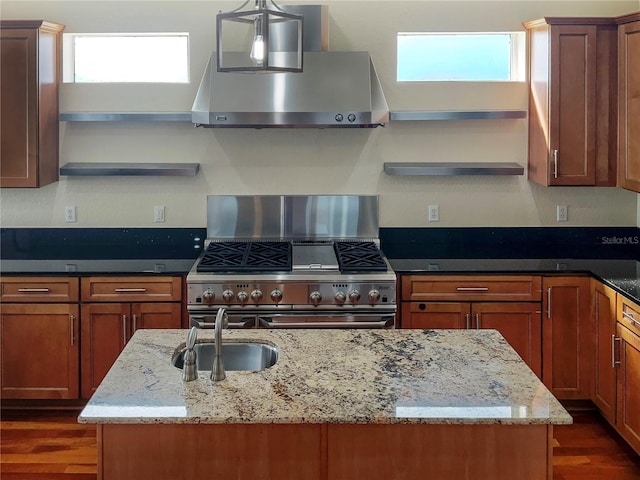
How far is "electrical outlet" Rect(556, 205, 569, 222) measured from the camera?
488 cm

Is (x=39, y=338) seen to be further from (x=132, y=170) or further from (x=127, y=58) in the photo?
(x=127, y=58)

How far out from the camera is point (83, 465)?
12.3ft

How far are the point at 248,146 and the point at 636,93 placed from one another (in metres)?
2.29

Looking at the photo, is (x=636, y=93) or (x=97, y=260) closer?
(x=636, y=93)

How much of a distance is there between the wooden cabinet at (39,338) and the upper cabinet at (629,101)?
124 inches

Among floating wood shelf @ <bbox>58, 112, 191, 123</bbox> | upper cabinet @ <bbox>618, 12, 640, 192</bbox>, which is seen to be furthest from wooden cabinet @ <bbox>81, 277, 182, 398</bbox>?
upper cabinet @ <bbox>618, 12, 640, 192</bbox>

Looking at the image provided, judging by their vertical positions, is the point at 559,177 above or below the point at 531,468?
above

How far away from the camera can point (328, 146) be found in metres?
4.86

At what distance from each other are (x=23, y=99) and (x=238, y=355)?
252cm

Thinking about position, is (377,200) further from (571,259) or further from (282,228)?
(571,259)

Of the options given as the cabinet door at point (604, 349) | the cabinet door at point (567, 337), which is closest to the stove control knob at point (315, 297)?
the cabinet door at point (567, 337)

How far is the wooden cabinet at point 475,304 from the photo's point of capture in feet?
14.1

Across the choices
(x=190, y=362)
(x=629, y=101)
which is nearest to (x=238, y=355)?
(x=190, y=362)

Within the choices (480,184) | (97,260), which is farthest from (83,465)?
(480,184)
